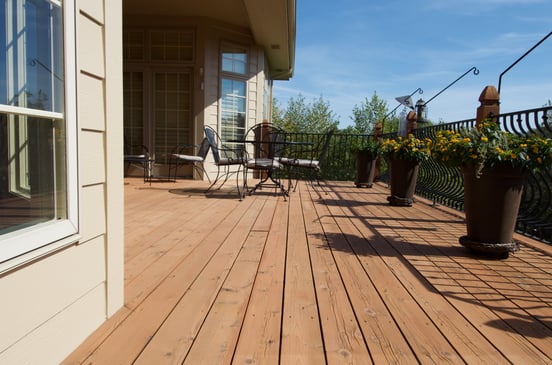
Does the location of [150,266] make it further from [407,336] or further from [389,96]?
[389,96]

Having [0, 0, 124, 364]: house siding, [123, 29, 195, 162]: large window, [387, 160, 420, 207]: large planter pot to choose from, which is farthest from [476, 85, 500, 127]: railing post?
[123, 29, 195, 162]: large window

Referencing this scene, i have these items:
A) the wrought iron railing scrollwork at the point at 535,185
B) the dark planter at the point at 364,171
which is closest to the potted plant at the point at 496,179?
the wrought iron railing scrollwork at the point at 535,185

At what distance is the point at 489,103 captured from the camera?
10.6 feet

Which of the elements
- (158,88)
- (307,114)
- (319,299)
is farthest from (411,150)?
(307,114)

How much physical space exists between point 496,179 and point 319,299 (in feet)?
4.53

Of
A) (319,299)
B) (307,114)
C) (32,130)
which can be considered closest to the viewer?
(32,130)

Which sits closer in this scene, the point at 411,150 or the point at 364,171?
the point at 411,150

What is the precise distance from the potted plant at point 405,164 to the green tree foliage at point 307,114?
62.6 ft

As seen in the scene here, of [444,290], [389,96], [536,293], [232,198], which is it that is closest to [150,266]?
[444,290]

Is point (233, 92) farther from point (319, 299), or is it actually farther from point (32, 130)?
point (32, 130)

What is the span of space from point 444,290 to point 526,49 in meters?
2.78

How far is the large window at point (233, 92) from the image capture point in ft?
21.9

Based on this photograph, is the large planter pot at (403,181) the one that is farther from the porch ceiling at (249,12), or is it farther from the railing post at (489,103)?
the porch ceiling at (249,12)

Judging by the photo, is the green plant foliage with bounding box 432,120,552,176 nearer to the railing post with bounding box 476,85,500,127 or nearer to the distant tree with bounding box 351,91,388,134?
the railing post with bounding box 476,85,500,127
